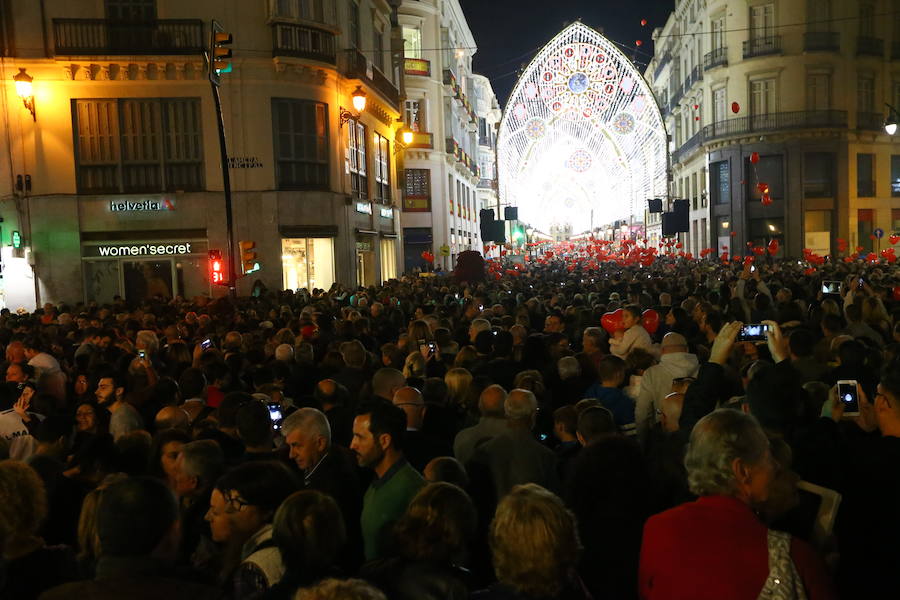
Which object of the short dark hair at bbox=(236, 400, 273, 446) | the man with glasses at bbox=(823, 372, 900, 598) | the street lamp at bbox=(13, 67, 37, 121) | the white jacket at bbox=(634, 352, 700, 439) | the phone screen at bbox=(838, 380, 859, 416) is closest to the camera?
the man with glasses at bbox=(823, 372, 900, 598)

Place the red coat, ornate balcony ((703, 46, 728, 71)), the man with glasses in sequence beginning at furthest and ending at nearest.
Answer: ornate balcony ((703, 46, 728, 71)) < the man with glasses < the red coat

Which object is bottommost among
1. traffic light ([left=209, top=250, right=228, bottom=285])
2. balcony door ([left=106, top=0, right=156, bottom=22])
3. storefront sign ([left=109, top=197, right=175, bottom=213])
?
traffic light ([left=209, top=250, right=228, bottom=285])

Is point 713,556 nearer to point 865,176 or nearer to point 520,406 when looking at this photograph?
point 520,406

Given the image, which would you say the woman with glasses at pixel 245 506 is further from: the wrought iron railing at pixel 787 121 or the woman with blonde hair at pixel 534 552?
the wrought iron railing at pixel 787 121

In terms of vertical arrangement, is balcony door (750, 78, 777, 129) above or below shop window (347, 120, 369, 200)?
above

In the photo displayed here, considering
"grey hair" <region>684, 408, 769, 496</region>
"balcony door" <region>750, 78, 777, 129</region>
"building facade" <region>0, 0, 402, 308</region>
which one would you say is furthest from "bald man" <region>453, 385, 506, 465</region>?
"balcony door" <region>750, 78, 777, 129</region>

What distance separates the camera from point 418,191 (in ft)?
149

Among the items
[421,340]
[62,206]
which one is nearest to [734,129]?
[62,206]

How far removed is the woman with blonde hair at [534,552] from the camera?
285cm

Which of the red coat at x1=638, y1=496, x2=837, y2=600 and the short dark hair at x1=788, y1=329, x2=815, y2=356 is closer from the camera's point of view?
the red coat at x1=638, y1=496, x2=837, y2=600

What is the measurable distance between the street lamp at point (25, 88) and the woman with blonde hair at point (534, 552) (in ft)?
75.6

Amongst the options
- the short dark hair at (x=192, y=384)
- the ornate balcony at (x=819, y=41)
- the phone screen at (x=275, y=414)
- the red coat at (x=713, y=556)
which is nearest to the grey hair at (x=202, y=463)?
the phone screen at (x=275, y=414)

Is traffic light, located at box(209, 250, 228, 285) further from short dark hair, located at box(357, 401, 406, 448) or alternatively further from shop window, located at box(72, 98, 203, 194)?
short dark hair, located at box(357, 401, 406, 448)

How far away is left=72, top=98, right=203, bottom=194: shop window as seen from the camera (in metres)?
23.0
